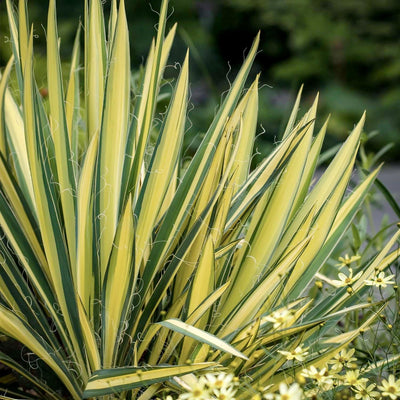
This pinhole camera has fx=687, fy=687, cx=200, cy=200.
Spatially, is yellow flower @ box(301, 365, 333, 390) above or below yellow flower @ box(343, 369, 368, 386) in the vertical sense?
above

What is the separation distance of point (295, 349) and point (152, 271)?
0.30 meters

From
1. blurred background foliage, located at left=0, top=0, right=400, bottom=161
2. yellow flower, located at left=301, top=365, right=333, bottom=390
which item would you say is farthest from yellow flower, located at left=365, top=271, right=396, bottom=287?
blurred background foliage, located at left=0, top=0, right=400, bottom=161

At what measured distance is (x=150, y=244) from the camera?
1.31 m

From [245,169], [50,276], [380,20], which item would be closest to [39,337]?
[50,276]

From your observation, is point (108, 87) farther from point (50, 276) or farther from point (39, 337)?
point (39, 337)

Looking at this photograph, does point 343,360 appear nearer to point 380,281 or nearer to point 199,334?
point 380,281

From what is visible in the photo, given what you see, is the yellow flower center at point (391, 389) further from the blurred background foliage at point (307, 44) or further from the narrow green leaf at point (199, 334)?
the blurred background foliage at point (307, 44)

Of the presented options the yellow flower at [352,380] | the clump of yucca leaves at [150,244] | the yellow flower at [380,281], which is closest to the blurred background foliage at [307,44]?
the clump of yucca leaves at [150,244]

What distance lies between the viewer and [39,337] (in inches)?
49.7

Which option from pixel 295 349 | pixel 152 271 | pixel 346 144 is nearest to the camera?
pixel 295 349

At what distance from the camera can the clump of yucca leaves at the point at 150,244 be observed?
122 centimetres

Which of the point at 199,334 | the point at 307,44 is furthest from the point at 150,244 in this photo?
the point at 307,44

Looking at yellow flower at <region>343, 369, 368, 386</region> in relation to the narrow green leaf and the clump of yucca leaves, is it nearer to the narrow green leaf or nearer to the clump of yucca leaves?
the clump of yucca leaves

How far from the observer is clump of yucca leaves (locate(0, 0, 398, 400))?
122 cm
